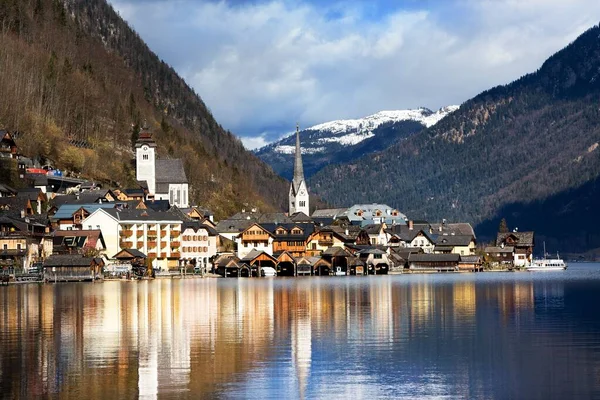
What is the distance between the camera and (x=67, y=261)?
11288 centimetres

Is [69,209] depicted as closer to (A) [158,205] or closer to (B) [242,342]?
(A) [158,205]

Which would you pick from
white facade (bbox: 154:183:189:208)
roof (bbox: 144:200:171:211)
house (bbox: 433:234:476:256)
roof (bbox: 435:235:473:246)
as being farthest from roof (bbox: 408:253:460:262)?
roof (bbox: 144:200:171:211)

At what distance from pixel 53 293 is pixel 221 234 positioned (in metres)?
74.3

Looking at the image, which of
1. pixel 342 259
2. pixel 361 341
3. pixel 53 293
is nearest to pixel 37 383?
pixel 361 341

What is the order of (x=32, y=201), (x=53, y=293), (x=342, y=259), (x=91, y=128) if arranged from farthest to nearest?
(x=91, y=128) → (x=342, y=259) → (x=32, y=201) → (x=53, y=293)

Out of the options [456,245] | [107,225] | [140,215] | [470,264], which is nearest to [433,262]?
[470,264]

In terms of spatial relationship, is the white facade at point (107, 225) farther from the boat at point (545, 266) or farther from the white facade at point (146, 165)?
the boat at point (545, 266)

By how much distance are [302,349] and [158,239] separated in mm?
96268

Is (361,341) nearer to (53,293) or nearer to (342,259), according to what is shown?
(53,293)

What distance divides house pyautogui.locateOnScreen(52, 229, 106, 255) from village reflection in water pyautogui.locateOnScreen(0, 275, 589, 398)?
45.6 m

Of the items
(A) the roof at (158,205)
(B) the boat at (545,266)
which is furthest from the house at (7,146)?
(B) the boat at (545,266)

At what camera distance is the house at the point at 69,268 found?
112m

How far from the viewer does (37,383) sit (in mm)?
35375

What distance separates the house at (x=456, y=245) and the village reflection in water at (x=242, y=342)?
10852cm
